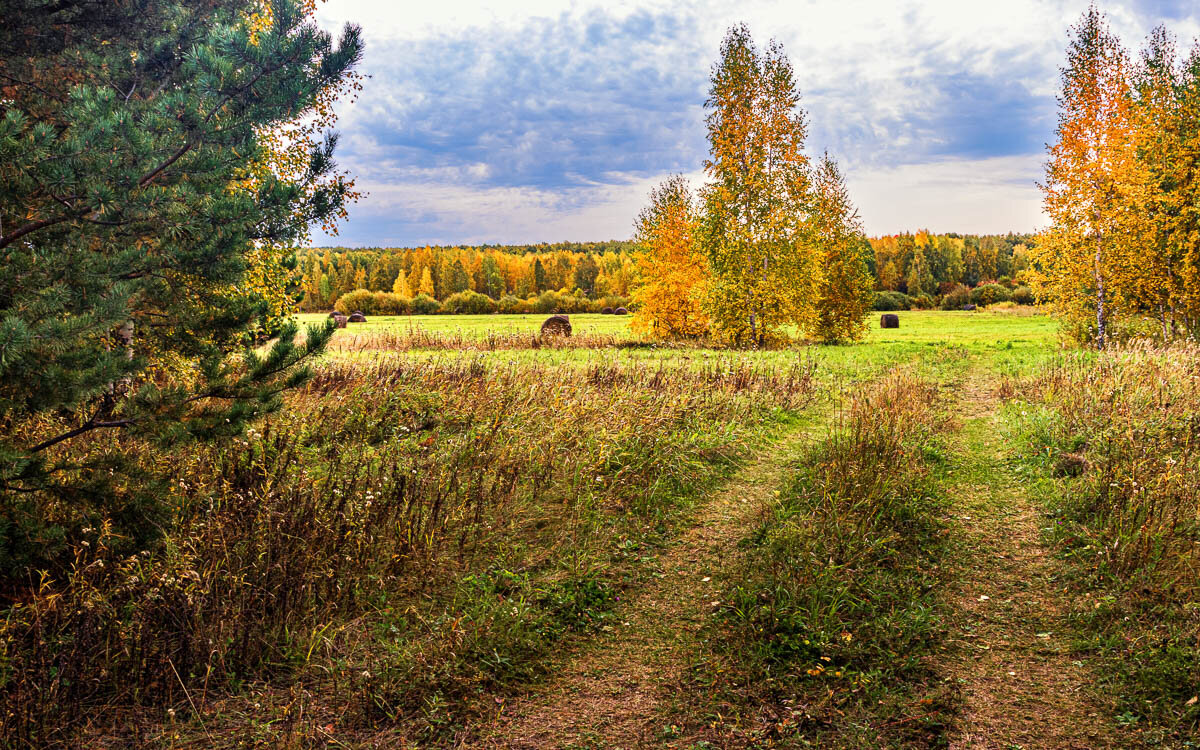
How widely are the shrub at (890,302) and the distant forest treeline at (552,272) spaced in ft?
45.1

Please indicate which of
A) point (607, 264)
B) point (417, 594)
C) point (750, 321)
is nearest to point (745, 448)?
point (417, 594)

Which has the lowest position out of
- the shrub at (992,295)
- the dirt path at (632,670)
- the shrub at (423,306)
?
the dirt path at (632,670)

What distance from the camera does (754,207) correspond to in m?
23.4

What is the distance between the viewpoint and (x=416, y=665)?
4.07m

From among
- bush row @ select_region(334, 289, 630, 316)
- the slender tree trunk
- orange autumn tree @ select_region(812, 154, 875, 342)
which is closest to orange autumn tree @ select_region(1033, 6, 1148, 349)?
the slender tree trunk

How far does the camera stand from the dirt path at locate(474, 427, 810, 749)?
12.0ft

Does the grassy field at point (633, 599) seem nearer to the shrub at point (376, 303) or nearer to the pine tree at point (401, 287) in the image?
the shrub at point (376, 303)

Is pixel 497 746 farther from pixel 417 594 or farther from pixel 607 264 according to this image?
pixel 607 264

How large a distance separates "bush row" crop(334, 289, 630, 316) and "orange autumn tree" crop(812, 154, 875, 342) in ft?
136

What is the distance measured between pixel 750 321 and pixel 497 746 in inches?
865

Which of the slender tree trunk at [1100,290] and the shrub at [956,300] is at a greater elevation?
the shrub at [956,300]

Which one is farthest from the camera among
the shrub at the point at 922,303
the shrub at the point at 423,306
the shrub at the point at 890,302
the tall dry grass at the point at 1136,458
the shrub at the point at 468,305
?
the shrub at the point at 423,306

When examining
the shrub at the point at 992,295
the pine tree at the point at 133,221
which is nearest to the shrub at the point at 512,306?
the shrub at the point at 992,295

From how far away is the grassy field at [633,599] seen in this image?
367 centimetres
